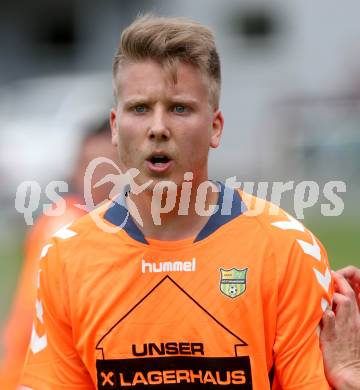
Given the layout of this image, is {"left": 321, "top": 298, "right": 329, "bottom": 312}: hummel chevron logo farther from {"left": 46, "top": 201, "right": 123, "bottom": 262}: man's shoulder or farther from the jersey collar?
{"left": 46, "top": 201, "right": 123, "bottom": 262}: man's shoulder

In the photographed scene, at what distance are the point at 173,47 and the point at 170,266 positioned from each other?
0.74 metres

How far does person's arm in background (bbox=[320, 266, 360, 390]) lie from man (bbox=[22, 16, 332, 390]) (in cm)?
4

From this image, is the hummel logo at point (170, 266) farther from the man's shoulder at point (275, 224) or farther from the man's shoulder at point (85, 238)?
the man's shoulder at point (275, 224)

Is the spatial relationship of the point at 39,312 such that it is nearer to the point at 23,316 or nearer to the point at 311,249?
the point at 311,249

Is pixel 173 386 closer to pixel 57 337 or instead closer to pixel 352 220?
pixel 57 337

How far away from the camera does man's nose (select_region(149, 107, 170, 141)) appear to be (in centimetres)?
322

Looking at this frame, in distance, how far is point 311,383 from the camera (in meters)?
3.16

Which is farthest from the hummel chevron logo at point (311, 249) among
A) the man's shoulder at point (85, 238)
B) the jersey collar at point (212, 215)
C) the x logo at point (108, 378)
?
the x logo at point (108, 378)

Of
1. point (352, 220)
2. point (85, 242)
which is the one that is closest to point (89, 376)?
point (85, 242)

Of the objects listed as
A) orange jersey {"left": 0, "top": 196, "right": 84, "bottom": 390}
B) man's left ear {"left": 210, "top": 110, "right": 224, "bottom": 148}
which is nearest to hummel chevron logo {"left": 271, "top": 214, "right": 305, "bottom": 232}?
man's left ear {"left": 210, "top": 110, "right": 224, "bottom": 148}

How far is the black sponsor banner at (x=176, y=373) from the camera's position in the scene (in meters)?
3.24

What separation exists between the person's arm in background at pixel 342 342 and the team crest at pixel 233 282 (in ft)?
0.95

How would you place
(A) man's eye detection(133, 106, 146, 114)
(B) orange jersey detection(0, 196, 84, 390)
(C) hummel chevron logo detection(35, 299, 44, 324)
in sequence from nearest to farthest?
(A) man's eye detection(133, 106, 146, 114)
(C) hummel chevron logo detection(35, 299, 44, 324)
(B) orange jersey detection(0, 196, 84, 390)

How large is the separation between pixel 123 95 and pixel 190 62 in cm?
25
